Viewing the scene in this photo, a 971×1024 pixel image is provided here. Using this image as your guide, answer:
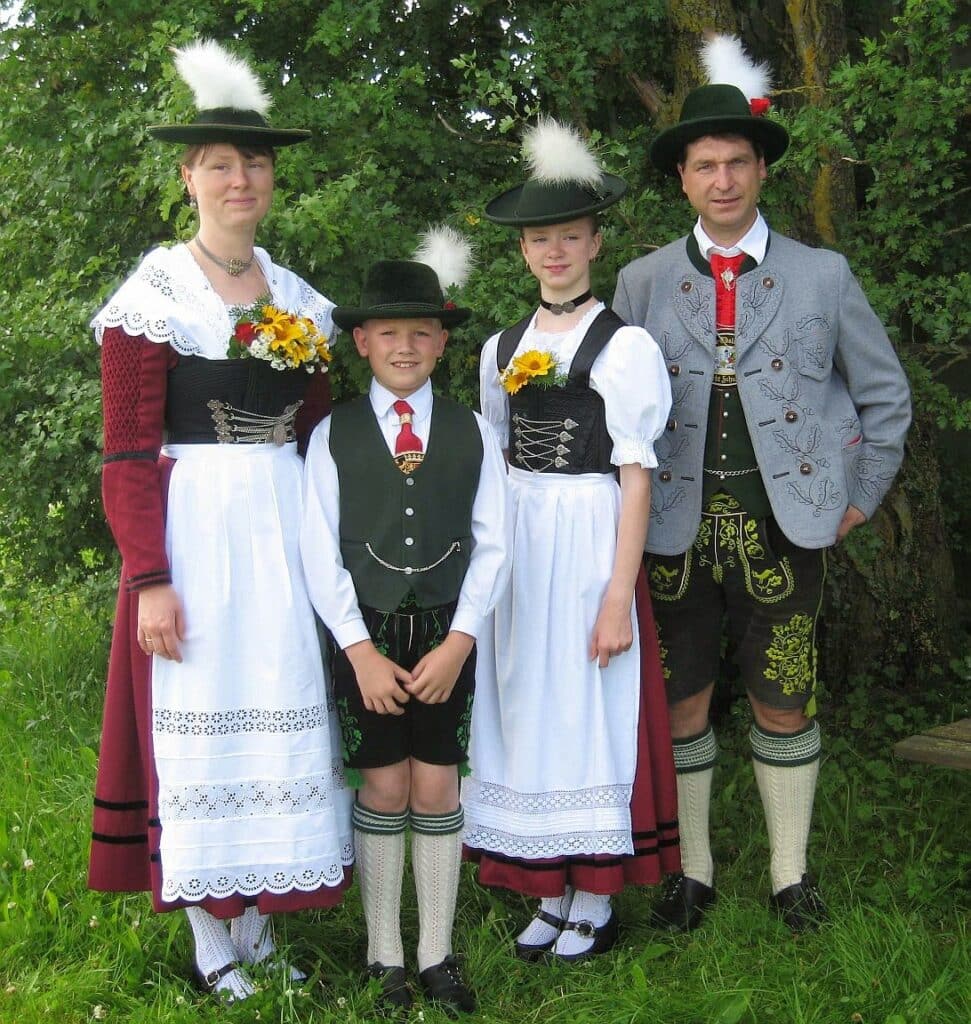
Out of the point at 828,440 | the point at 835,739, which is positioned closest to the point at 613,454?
the point at 828,440

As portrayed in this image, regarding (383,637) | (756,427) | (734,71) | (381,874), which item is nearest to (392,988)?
(381,874)

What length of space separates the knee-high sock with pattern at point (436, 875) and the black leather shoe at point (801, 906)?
0.92 m

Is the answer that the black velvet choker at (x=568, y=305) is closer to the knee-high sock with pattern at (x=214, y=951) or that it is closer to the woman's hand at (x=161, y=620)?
the woman's hand at (x=161, y=620)

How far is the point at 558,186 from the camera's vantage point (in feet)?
9.36

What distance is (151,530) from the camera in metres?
2.56

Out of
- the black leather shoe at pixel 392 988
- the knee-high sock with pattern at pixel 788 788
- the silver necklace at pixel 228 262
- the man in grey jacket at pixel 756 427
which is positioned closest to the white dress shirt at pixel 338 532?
the silver necklace at pixel 228 262

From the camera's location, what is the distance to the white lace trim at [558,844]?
288cm

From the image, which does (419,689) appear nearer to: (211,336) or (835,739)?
(211,336)

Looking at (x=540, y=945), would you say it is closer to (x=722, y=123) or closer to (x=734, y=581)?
(x=734, y=581)

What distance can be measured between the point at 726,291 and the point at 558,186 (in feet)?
1.64

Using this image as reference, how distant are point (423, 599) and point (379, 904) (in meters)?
0.76

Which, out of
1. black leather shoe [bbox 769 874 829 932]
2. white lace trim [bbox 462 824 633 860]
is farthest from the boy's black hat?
black leather shoe [bbox 769 874 829 932]

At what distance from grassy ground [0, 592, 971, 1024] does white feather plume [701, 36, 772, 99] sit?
84.5 inches

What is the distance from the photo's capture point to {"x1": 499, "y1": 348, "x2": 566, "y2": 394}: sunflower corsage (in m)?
2.81
